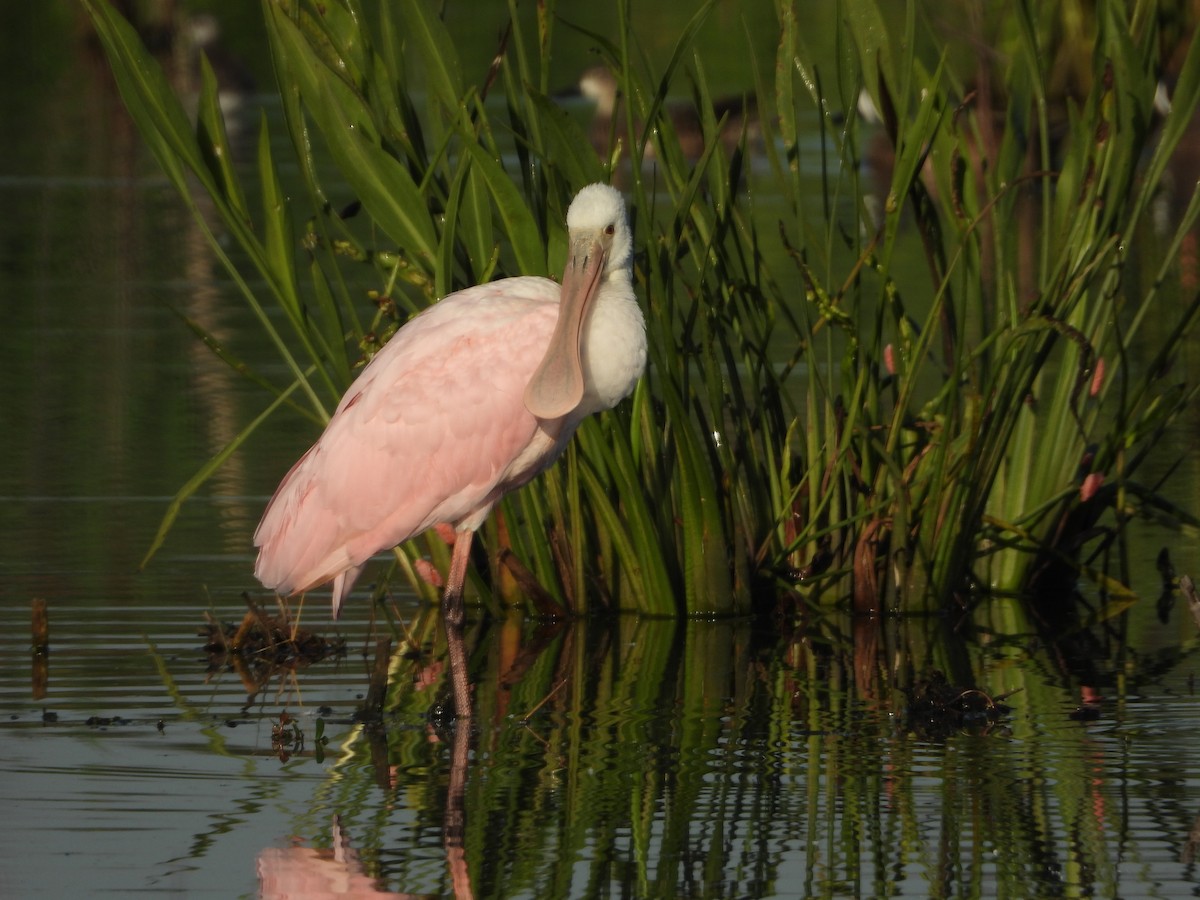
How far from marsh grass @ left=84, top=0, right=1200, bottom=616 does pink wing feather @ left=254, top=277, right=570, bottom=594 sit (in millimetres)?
234

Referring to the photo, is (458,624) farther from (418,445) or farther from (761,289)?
(761,289)

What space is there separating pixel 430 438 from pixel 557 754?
1.26 m

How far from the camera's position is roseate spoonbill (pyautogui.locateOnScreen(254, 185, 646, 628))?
6137 millimetres

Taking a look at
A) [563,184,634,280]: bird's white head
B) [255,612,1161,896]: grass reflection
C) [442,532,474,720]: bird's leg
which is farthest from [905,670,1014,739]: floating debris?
[563,184,634,280]: bird's white head

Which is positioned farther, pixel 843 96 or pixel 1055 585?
pixel 1055 585

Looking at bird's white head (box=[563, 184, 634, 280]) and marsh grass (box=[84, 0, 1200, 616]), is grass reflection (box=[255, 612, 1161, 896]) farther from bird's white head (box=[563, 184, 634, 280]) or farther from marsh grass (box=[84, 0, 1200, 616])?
bird's white head (box=[563, 184, 634, 280])

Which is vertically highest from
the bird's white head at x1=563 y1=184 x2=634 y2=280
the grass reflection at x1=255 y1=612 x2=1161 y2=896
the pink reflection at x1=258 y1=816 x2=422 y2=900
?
the bird's white head at x1=563 y1=184 x2=634 y2=280

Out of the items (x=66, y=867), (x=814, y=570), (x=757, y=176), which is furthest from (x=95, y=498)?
(x=757, y=176)

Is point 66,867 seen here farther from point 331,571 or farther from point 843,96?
point 843,96

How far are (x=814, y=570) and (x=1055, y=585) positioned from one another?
0.84 m

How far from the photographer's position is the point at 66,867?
14.4 ft

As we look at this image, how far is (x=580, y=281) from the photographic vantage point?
5965 millimetres

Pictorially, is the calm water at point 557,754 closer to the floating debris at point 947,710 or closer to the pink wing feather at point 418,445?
the floating debris at point 947,710

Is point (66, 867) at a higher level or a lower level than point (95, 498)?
lower
